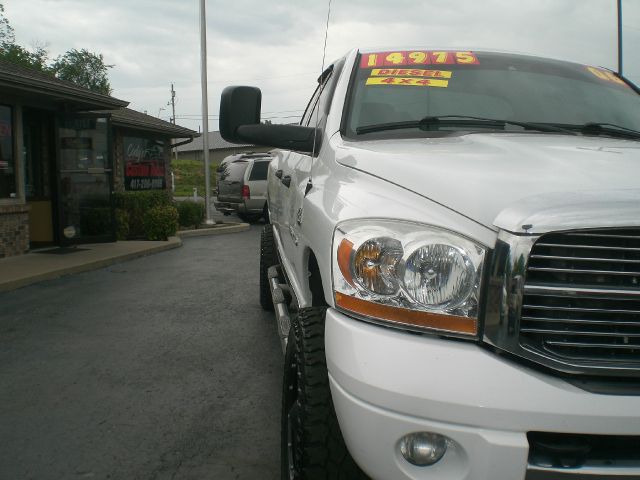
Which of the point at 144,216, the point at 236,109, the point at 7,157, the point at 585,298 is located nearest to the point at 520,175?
the point at 585,298

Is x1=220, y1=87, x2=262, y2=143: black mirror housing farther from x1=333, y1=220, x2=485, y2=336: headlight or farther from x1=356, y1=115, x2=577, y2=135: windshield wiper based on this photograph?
x1=333, y1=220, x2=485, y2=336: headlight

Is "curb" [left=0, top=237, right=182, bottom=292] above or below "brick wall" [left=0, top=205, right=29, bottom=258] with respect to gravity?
below

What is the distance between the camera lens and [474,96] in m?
2.98

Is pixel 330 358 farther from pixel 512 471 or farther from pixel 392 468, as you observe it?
pixel 512 471

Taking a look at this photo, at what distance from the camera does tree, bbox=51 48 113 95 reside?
4625cm

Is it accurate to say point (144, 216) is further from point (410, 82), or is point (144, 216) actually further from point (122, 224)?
point (410, 82)

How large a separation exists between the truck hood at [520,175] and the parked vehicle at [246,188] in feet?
51.2

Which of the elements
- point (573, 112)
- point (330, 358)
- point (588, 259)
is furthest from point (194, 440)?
point (573, 112)

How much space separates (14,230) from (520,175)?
957 centimetres

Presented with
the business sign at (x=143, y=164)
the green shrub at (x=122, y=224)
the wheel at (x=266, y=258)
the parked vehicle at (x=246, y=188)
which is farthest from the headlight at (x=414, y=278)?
the parked vehicle at (x=246, y=188)

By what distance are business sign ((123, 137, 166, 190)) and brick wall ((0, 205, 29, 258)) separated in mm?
5376

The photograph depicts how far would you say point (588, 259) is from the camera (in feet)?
5.34

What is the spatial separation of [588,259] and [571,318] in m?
0.17

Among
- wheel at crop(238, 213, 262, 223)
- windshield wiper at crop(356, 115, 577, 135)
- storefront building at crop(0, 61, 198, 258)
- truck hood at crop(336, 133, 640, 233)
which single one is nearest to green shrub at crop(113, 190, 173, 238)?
storefront building at crop(0, 61, 198, 258)
